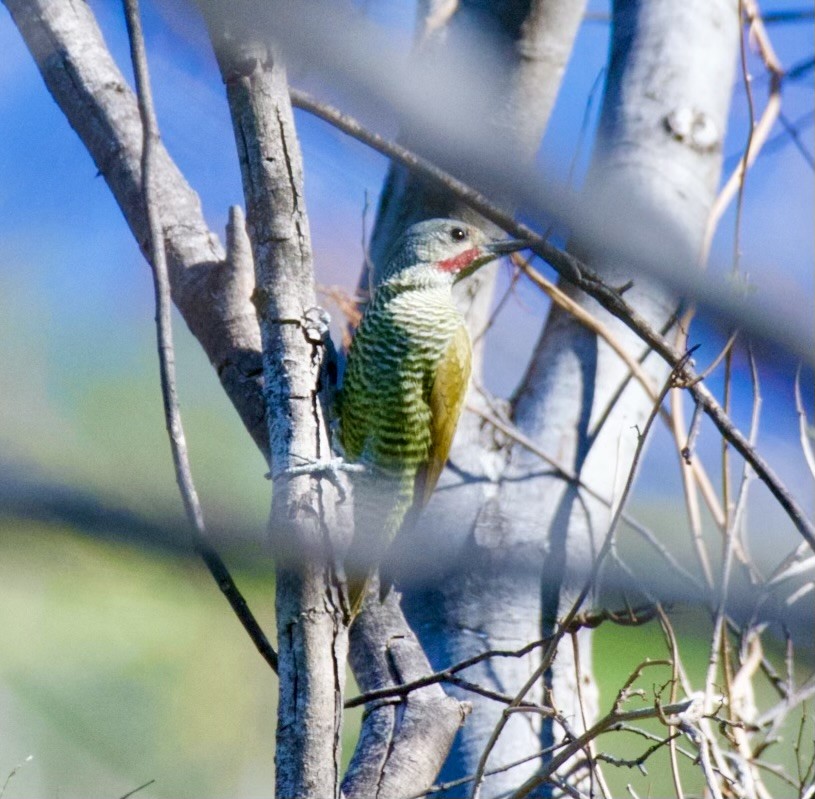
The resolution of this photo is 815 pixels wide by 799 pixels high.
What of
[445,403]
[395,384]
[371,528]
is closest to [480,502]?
[445,403]

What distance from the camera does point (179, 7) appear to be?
1005mm

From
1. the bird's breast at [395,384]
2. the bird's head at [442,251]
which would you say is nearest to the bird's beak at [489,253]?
the bird's head at [442,251]

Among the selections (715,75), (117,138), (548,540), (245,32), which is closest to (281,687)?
(245,32)

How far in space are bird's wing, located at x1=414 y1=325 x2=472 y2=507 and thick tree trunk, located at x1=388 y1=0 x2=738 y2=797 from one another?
10 centimetres

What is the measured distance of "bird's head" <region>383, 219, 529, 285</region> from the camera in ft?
9.81

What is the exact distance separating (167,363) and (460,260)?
157 cm

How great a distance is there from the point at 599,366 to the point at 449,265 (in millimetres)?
547

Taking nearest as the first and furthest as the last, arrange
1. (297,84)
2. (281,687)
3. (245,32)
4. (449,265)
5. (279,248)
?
(245,32)
(297,84)
(281,687)
(279,248)
(449,265)

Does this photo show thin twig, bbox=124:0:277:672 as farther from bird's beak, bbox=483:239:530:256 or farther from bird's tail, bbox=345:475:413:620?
bird's beak, bbox=483:239:530:256

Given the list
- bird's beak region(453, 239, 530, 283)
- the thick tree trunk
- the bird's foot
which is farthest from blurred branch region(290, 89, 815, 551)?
bird's beak region(453, 239, 530, 283)

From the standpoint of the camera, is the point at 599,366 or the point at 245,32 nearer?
the point at 245,32

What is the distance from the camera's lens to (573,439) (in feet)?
10.4

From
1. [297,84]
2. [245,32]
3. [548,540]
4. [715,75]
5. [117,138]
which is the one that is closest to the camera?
[245,32]

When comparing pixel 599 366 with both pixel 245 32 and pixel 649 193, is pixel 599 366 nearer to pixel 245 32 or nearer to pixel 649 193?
pixel 649 193
